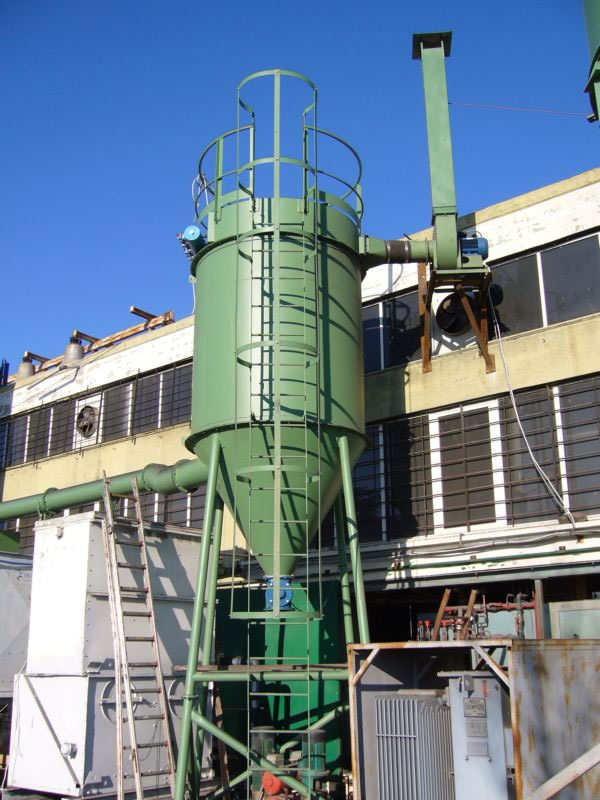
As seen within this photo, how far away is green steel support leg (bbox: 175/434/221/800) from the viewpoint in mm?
9945

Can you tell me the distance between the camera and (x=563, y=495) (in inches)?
489

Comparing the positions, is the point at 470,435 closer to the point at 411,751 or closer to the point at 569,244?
the point at 569,244

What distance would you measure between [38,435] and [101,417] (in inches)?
105

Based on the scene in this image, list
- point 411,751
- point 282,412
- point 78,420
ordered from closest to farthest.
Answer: point 411,751
point 282,412
point 78,420

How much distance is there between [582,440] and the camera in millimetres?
12531

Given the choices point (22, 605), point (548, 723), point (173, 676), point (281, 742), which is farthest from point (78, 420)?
point (548, 723)

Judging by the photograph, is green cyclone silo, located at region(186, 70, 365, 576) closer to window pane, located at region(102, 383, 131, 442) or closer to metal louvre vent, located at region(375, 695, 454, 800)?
metal louvre vent, located at region(375, 695, 454, 800)

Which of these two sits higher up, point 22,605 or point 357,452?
point 357,452

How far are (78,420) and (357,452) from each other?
11749mm

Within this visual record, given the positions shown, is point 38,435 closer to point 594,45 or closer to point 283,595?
point 283,595

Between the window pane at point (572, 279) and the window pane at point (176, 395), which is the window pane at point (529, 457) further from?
the window pane at point (176, 395)

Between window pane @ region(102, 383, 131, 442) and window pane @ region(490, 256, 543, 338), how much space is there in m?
9.89

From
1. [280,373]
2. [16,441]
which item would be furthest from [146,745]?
[16,441]

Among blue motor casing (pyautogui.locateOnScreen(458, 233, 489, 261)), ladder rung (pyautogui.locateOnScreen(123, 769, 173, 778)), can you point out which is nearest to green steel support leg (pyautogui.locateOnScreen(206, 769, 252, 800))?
ladder rung (pyautogui.locateOnScreen(123, 769, 173, 778))
